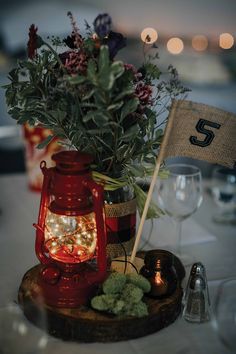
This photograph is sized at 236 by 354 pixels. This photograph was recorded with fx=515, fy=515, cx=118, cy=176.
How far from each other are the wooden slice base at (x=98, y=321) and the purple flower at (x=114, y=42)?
0.45m

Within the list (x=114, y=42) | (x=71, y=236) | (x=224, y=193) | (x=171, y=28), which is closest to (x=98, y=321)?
(x=71, y=236)

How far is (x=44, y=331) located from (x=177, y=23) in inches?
158

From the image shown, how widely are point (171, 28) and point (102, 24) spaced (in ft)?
12.7

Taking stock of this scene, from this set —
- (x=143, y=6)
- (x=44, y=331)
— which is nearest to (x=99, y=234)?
(x=44, y=331)

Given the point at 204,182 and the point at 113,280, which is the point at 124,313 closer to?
the point at 113,280

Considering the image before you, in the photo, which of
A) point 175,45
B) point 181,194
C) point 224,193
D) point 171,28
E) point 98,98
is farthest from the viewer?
point 175,45

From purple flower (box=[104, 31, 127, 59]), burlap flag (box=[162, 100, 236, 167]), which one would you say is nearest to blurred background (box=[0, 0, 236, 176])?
burlap flag (box=[162, 100, 236, 167])

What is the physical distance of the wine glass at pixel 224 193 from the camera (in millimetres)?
1434

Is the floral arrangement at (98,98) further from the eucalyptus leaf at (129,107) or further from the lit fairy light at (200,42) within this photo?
the lit fairy light at (200,42)

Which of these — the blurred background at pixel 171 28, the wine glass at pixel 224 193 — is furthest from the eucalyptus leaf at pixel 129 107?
the blurred background at pixel 171 28

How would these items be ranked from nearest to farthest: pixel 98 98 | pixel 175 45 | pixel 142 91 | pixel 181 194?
pixel 98 98 < pixel 142 91 < pixel 181 194 < pixel 175 45

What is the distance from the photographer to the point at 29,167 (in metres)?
1.63

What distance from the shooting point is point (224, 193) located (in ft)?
4.81

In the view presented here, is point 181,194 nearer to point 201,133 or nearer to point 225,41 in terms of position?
point 201,133
